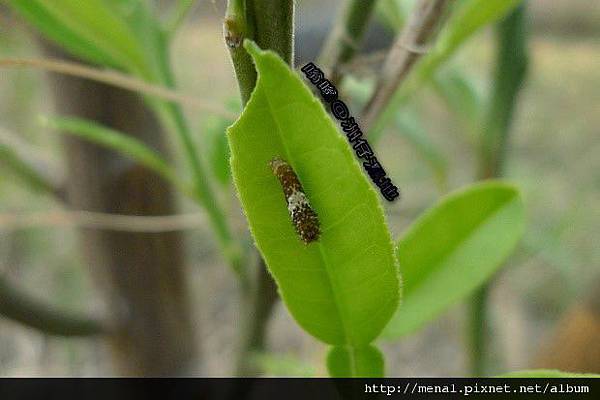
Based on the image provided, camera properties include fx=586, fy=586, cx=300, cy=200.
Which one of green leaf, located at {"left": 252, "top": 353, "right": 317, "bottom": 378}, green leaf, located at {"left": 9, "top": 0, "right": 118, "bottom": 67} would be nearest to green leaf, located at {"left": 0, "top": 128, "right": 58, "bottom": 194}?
green leaf, located at {"left": 9, "top": 0, "right": 118, "bottom": 67}

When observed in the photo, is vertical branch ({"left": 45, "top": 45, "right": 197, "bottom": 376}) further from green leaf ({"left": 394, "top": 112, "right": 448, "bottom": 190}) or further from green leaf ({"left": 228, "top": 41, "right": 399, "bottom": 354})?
green leaf ({"left": 228, "top": 41, "right": 399, "bottom": 354})

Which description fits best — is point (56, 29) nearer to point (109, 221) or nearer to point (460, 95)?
point (109, 221)

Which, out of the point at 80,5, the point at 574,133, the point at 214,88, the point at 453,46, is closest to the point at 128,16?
the point at 80,5

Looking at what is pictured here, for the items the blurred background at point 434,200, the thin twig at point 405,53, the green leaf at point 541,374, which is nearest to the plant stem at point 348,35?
the thin twig at point 405,53

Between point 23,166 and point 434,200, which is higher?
point 434,200

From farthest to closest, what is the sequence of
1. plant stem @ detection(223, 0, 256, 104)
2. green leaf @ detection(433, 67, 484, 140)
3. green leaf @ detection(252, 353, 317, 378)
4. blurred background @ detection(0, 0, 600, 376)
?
1. blurred background @ detection(0, 0, 600, 376)
2. green leaf @ detection(433, 67, 484, 140)
3. green leaf @ detection(252, 353, 317, 378)
4. plant stem @ detection(223, 0, 256, 104)

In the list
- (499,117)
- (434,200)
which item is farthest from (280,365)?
(434,200)

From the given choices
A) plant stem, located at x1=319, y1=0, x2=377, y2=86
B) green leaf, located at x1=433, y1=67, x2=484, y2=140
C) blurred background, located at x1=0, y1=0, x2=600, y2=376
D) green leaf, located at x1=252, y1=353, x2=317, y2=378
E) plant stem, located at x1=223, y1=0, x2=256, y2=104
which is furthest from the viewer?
blurred background, located at x1=0, y1=0, x2=600, y2=376
